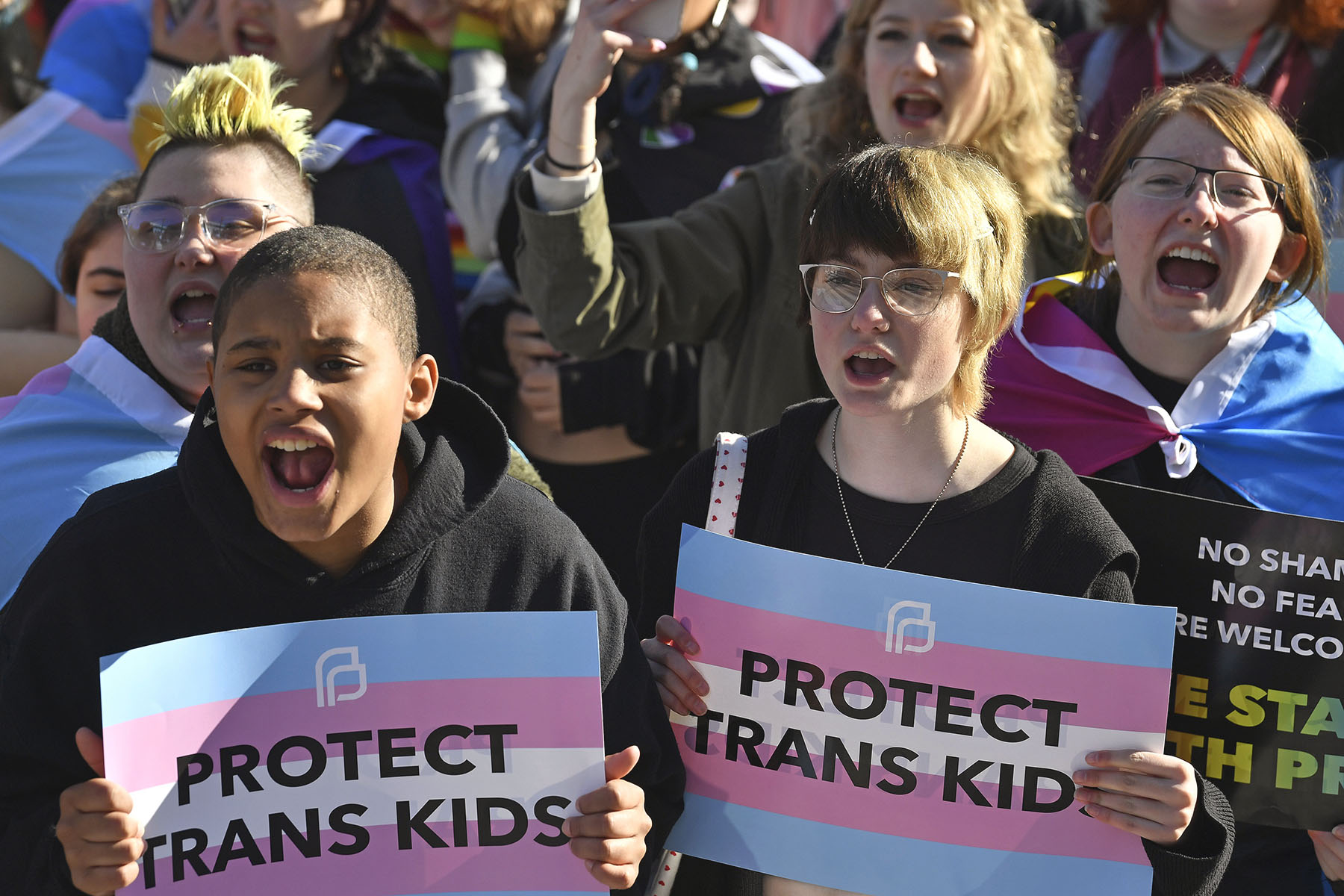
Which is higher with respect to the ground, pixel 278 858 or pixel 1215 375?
pixel 1215 375

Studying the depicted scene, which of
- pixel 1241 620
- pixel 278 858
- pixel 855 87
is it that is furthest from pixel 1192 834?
pixel 855 87

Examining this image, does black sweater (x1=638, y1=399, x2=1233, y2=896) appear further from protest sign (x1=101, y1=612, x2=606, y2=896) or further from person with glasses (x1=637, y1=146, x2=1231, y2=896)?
protest sign (x1=101, y1=612, x2=606, y2=896)

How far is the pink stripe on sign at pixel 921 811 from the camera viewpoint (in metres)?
2.38

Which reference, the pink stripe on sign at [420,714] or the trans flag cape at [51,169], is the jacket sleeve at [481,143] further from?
the pink stripe on sign at [420,714]

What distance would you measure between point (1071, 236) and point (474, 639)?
198 centimetres

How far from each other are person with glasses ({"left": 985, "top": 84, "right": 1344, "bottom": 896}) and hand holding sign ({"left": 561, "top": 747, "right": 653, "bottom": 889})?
Result: 1.21 m

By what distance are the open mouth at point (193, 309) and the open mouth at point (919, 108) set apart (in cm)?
170

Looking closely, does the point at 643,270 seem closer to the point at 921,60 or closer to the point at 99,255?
the point at 921,60

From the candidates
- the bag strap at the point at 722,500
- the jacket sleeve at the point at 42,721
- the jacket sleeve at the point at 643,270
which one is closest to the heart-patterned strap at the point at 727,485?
the bag strap at the point at 722,500

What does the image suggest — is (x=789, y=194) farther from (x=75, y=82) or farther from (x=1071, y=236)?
(x=75, y=82)

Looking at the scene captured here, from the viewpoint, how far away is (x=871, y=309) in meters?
2.44

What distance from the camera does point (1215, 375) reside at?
9.80 ft

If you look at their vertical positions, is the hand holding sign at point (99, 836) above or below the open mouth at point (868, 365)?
below

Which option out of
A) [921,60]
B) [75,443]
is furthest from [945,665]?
[75,443]
